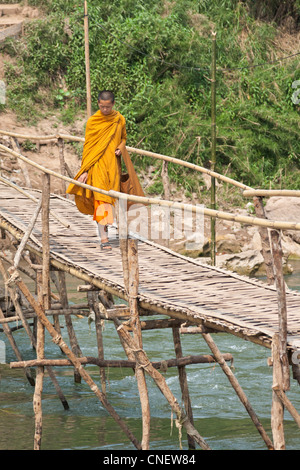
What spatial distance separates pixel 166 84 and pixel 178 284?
12763 millimetres

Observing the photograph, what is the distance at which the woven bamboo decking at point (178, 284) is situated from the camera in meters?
4.84

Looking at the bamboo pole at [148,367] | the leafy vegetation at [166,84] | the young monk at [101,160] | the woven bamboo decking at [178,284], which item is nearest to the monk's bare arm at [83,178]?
the young monk at [101,160]

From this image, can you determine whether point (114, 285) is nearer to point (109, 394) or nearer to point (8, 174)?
point (109, 394)

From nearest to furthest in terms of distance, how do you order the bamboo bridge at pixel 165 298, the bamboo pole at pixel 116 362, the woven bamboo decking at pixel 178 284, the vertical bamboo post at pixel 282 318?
1. the vertical bamboo post at pixel 282 318
2. the bamboo bridge at pixel 165 298
3. the woven bamboo decking at pixel 178 284
4. the bamboo pole at pixel 116 362

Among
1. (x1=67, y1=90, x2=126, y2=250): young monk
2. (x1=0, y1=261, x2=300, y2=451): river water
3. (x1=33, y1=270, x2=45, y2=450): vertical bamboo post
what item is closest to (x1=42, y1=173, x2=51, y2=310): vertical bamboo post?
(x1=33, y1=270, x2=45, y2=450): vertical bamboo post

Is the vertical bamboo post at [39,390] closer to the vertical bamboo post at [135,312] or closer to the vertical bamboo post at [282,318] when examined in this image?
the vertical bamboo post at [135,312]

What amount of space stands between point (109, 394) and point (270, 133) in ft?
35.6

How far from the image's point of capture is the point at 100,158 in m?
7.12

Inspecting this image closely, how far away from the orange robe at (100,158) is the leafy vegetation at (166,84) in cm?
988

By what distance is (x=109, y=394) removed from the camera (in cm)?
837

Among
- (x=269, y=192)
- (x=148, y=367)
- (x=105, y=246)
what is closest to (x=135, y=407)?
(x=105, y=246)

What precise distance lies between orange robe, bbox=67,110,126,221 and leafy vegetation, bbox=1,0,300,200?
9.88 meters

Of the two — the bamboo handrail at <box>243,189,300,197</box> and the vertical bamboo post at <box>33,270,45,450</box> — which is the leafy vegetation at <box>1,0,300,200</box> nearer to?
the vertical bamboo post at <box>33,270,45,450</box>

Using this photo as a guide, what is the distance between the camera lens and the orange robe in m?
7.09
